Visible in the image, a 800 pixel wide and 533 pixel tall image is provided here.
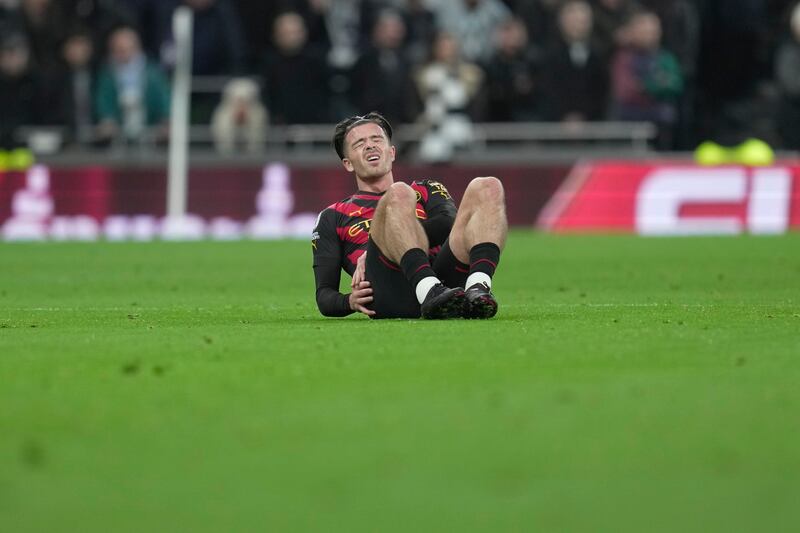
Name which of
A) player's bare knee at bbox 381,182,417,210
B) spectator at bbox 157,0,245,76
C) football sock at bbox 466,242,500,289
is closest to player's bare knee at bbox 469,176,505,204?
football sock at bbox 466,242,500,289

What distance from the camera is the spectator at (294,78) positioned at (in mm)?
23484

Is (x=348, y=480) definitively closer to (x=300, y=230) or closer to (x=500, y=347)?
(x=500, y=347)

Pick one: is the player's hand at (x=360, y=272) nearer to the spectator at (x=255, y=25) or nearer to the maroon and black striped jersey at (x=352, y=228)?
Answer: the maroon and black striped jersey at (x=352, y=228)

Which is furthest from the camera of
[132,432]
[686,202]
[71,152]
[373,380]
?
[71,152]

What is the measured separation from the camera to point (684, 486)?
4.64 m

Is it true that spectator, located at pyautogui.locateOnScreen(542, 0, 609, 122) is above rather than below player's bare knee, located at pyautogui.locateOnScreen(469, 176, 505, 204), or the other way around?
above

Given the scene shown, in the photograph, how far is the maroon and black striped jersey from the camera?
9.91 metres

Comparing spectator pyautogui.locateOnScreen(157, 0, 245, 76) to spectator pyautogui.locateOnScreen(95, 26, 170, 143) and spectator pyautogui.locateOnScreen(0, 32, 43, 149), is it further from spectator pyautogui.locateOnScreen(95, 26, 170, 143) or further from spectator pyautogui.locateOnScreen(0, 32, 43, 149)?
spectator pyautogui.locateOnScreen(0, 32, 43, 149)

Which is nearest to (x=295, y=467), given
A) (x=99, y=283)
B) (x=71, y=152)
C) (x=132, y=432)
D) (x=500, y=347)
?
(x=132, y=432)

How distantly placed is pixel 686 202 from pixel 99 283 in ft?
33.9

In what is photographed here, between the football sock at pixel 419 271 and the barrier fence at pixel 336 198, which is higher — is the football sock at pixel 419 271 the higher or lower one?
the lower one

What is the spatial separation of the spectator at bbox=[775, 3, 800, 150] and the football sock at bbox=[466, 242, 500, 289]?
1457 centimetres

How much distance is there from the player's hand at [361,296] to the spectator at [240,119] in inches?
580

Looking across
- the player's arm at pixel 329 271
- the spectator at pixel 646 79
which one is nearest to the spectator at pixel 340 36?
the spectator at pixel 646 79
